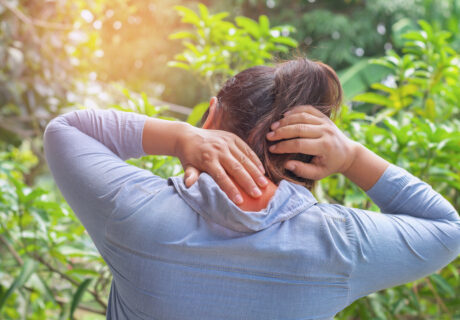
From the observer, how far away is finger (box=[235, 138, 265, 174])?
0.64 m

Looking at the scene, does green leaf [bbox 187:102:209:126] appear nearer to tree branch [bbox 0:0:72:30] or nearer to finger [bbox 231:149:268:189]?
finger [bbox 231:149:268:189]

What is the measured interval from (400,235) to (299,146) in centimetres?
21

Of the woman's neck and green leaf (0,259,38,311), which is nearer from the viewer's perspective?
the woman's neck

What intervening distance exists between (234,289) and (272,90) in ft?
1.14

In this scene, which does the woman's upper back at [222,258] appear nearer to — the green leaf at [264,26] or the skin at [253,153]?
the skin at [253,153]

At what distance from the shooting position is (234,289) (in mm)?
550

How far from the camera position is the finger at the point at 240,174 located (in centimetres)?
60

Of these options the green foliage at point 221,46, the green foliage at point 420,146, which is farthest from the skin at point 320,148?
the green foliage at point 221,46

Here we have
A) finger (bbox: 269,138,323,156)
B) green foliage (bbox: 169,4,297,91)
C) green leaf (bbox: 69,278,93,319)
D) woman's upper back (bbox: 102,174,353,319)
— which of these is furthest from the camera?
green foliage (bbox: 169,4,297,91)

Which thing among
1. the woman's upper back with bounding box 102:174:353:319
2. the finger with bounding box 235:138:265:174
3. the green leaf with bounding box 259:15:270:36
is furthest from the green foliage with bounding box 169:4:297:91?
the woman's upper back with bounding box 102:174:353:319

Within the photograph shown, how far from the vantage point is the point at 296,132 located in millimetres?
637

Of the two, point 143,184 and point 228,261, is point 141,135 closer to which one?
point 143,184

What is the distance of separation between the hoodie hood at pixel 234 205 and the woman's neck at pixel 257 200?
0.05ft

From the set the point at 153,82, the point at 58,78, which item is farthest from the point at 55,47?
the point at 153,82
